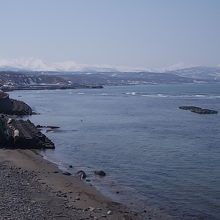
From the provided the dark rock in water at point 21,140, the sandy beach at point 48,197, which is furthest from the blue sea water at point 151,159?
the dark rock in water at point 21,140

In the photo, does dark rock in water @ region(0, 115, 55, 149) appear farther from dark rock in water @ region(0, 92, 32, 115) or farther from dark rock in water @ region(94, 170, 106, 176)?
Result: dark rock in water @ region(0, 92, 32, 115)

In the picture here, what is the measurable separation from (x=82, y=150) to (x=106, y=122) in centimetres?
1342

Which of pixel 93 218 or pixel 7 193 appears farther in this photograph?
pixel 7 193

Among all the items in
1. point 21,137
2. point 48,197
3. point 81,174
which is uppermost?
point 21,137

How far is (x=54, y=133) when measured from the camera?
29234 mm

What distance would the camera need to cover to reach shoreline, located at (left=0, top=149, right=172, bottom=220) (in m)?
11.8

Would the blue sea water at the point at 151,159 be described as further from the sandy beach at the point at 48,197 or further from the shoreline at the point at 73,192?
the sandy beach at the point at 48,197

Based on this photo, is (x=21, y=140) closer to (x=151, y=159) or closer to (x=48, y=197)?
(x=151, y=159)

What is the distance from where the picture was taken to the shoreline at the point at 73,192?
38.7 feet

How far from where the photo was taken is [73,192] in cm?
1385

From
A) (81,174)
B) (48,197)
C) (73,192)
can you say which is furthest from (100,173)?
(48,197)

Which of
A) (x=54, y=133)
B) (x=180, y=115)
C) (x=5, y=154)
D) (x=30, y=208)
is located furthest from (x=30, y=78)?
(x=30, y=208)

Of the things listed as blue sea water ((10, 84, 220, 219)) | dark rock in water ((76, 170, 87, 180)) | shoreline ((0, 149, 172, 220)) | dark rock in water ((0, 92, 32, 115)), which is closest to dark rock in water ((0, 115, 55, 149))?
blue sea water ((10, 84, 220, 219))

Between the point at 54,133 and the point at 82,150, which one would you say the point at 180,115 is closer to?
the point at 54,133
